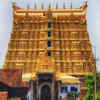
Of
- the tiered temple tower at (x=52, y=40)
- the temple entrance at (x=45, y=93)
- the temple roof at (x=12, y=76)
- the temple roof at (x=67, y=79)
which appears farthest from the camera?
the tiered temple tower at (x=52, y=40)

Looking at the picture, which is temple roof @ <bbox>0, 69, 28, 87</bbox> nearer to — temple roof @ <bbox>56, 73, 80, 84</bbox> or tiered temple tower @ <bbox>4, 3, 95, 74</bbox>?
temple roof @ <bbox>56, 73, 80, 84</bbox>

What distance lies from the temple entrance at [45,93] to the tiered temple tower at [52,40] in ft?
31.7

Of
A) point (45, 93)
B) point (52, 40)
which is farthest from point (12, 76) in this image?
point (52, 40)

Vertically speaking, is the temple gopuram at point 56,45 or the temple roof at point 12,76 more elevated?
the temple gopuram at point 56,45

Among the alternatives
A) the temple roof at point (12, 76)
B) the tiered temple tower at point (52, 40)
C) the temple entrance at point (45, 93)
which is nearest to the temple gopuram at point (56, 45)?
the tiered temple tower at point (52, 40)

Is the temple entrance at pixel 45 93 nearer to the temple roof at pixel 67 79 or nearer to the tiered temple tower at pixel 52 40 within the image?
the temple roof at pixel 67 79

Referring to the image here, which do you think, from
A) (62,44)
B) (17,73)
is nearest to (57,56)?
(62,44)

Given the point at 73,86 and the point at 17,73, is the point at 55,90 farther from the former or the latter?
the point at 17,73

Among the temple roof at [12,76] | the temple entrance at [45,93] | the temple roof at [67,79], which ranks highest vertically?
the temple roof at [12,76]

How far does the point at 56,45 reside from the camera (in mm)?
79125

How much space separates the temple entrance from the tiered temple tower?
9.66 m

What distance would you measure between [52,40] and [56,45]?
1.70m

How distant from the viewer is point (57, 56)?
3063 inches

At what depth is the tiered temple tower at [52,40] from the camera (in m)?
77.9
